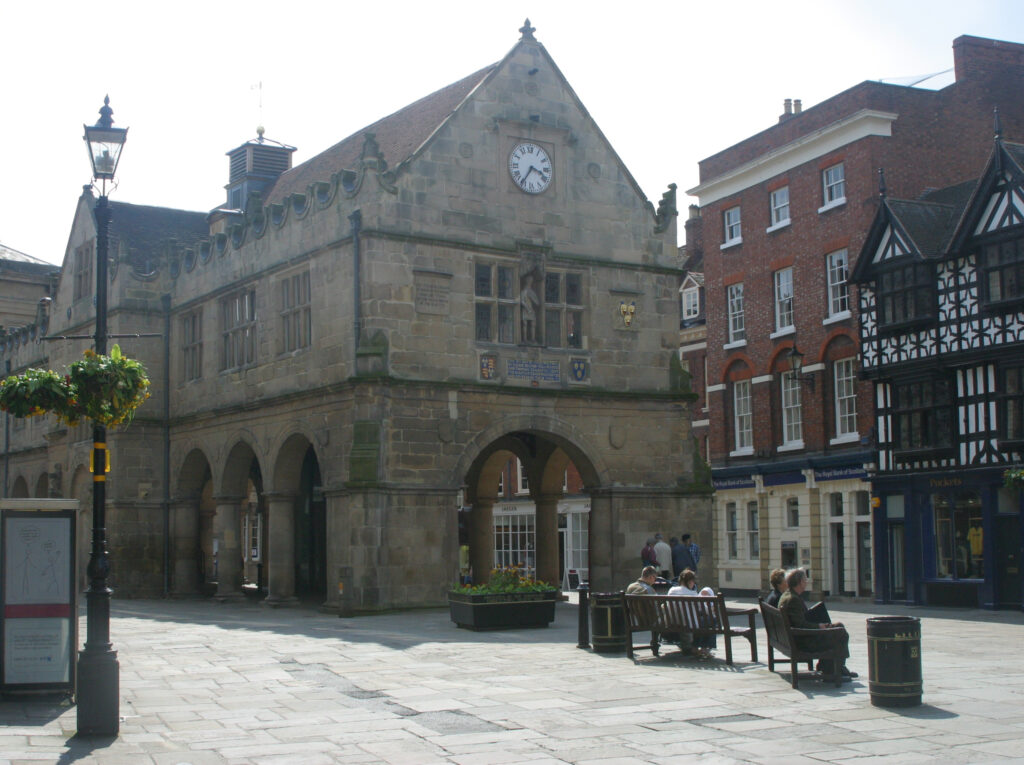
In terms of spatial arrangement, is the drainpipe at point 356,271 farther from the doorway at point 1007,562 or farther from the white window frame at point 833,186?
the white window frame at point 833,186

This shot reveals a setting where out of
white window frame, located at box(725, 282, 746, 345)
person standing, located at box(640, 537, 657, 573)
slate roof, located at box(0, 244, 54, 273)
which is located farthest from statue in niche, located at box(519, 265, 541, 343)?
slate roof, located at box(0, 244, 54, 273)

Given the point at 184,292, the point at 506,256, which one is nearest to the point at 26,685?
the point at 506,256

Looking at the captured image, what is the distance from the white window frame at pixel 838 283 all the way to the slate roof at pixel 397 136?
42.2 ft

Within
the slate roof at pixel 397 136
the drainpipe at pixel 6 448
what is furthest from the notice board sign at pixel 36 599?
the drainpipe at pixel 6 448

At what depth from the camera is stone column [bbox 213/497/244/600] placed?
31.3 meters

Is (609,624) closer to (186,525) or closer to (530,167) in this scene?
(530,167)

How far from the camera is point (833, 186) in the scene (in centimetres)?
3734

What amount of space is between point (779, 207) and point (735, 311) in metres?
3.89

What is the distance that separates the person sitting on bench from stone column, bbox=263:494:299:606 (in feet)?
54.1

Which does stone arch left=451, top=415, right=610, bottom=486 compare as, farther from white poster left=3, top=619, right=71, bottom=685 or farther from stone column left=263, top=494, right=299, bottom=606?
white poster left=3, top=619, right=71, bottom=685

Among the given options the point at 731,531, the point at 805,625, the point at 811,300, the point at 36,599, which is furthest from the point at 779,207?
the point at 36,599

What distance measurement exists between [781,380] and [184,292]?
18075 mm

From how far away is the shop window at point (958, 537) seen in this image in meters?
30.9

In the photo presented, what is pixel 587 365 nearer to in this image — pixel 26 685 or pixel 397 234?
pixel 397 234
